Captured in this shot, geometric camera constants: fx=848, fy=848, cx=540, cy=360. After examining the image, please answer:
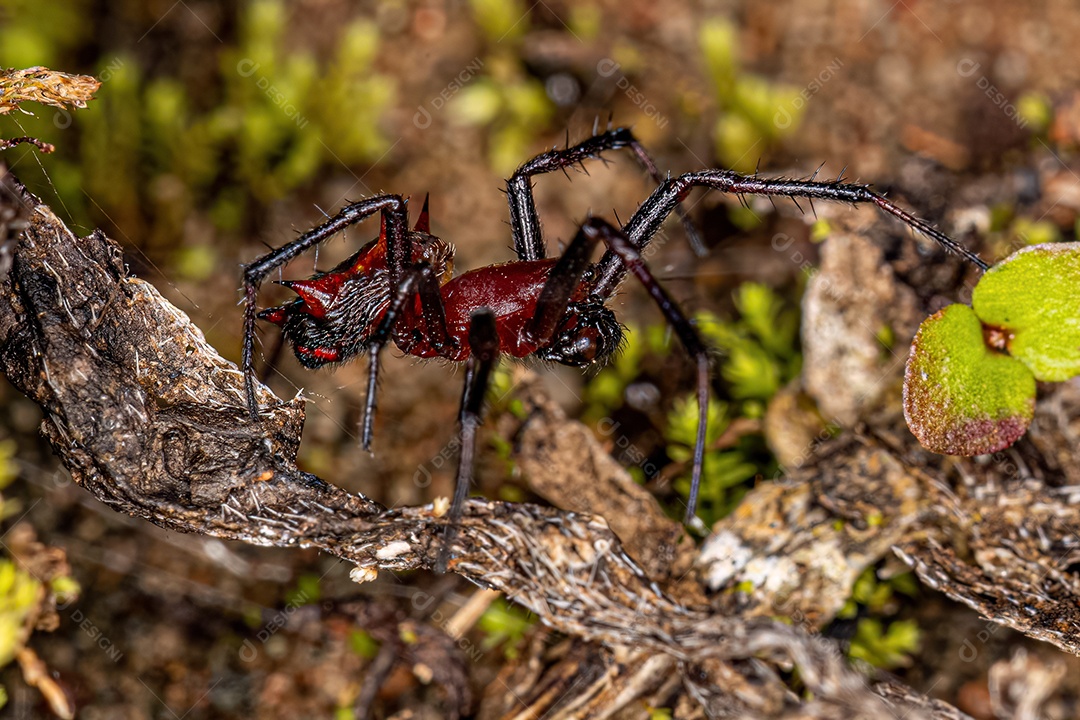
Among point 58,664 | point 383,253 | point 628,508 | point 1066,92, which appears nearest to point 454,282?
point 383,253

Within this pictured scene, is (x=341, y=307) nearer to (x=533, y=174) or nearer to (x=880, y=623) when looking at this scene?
(x=533, y=174)

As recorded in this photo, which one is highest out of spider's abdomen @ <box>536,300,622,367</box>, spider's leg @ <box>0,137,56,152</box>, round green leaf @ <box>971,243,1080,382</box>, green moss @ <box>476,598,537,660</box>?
round green leaf @ <box>971,243,1080,382</box>

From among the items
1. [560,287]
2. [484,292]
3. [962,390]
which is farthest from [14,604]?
[962,390]

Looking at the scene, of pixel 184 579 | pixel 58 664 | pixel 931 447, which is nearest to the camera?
pixel 931 447

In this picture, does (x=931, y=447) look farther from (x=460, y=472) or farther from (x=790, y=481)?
(x=460, y=472)

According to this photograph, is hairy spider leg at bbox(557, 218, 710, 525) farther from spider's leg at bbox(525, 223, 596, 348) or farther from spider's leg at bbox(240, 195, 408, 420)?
spider's leg at bbox(240, 195, 408, 420)

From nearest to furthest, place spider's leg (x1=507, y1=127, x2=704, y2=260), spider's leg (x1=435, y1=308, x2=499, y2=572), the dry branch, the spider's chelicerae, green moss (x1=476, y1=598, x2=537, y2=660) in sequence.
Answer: the dry branch → spider's leg (x1=435, y1=308, x2=499, y2=572) → the spider's chelicerae → green moss (x1=476, y1=598, x2=537, y2=660) → spider's leg (x1=507, y1=127, x2=704, y2=260)

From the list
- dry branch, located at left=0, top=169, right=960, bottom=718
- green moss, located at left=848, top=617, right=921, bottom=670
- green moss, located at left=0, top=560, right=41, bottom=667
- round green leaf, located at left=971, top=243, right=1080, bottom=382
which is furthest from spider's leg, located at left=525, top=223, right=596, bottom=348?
green moss, located at left=0, top=560, right=41, bottom=667
